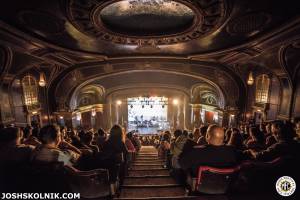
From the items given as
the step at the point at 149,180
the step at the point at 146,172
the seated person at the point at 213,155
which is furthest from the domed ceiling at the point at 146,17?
the step at the point at 146,172

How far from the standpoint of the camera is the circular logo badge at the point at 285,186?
9.18ft

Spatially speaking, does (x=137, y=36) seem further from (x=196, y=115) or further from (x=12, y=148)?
(x=196, y=115)

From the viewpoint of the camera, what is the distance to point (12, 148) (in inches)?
116

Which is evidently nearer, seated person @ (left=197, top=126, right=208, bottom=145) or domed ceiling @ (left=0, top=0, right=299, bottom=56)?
domed ceiling @ (left=0, top=0, right=299, bottom=56)

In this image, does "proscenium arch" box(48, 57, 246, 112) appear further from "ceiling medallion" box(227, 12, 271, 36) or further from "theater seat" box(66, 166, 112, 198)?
"theater seat" box(66, 166, 112, 198)

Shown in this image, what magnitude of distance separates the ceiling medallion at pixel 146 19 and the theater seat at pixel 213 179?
12.5ft

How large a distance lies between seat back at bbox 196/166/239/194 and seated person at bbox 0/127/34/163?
2.62 metres

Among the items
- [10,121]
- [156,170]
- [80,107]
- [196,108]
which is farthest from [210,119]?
[10,121]

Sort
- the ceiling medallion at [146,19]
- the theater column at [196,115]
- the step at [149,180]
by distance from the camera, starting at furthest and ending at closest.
Result: the theater column at [196,115] → the ceiling medallion at [146,19] → the step at [149,180]

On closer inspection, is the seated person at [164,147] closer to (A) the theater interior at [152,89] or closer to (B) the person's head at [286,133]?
(A) the theater interior at [152,89]

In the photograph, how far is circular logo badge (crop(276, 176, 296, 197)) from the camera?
2797mm

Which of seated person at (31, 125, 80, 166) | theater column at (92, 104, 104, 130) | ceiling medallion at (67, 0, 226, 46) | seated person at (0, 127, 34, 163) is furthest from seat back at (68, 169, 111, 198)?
theater column at (92, 104, 104, 130)

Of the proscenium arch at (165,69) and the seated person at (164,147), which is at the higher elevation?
the proscenium arch at (165,69)

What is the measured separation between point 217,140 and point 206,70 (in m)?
11.3
